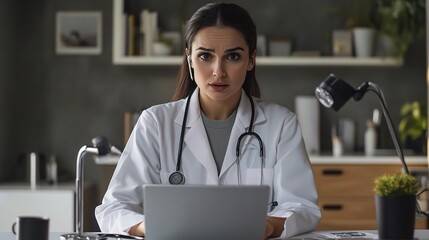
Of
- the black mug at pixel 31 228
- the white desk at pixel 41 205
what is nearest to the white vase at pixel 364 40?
A: the white desk at pixel 41 205

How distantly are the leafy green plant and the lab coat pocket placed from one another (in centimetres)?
253

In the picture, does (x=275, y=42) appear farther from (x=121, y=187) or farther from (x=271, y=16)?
(x=121, y=187)

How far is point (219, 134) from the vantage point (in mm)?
2709

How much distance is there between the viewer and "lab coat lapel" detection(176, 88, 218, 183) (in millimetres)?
2613

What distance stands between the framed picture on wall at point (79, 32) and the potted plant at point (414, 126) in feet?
6.83

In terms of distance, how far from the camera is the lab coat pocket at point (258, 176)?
102 inches

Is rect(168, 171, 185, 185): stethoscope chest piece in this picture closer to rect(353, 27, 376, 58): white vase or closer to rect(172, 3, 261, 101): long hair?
rect(172, 3, 261, 101): long hair

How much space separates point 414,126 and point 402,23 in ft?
2.18

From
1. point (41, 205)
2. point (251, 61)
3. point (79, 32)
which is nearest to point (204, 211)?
point (251, 61)

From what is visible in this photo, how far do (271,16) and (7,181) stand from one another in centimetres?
209

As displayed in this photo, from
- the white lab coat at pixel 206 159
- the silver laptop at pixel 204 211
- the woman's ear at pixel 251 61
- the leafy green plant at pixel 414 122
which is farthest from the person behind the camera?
the leafy green plant at pixel 414 122

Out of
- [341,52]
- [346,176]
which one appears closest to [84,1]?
[341,52]

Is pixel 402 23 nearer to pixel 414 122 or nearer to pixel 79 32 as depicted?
pixel 414 122

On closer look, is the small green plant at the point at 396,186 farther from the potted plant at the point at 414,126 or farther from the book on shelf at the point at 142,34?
the book on shelf at the point at 142,34
